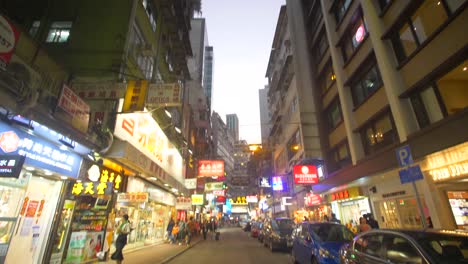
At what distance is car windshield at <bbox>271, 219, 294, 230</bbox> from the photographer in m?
15.9

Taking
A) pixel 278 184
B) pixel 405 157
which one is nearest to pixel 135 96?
pixel 405 157

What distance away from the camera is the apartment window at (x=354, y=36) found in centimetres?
1522

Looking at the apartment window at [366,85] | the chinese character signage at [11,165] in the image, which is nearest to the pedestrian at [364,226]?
the apartment window at [366,85]

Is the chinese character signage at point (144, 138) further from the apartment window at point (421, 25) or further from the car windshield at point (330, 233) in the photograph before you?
the apartment window at point (421, 25)

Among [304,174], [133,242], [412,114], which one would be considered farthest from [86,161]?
[304,174]

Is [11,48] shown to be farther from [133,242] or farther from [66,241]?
[133,242]

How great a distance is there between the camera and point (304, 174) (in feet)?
67.1

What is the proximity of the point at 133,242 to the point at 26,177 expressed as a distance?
357 inches

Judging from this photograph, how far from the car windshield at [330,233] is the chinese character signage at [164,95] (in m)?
7.99

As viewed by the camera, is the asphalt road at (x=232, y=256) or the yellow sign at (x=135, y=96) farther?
the asphalt road at (x=232, y=256)

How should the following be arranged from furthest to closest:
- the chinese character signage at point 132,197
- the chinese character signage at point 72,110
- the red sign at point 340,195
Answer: the red sign at point 340,195, the chinese character signage at point 132,197, the chinese character signage at point 72,110

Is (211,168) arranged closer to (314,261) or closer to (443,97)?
(314,261)

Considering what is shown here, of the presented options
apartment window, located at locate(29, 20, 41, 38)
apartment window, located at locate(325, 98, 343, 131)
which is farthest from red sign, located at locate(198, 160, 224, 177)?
apartment window, located at locate(29, 20, 41, 38)

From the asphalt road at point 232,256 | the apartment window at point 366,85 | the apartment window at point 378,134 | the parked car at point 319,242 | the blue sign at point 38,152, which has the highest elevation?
the apartment window at point 366,85
